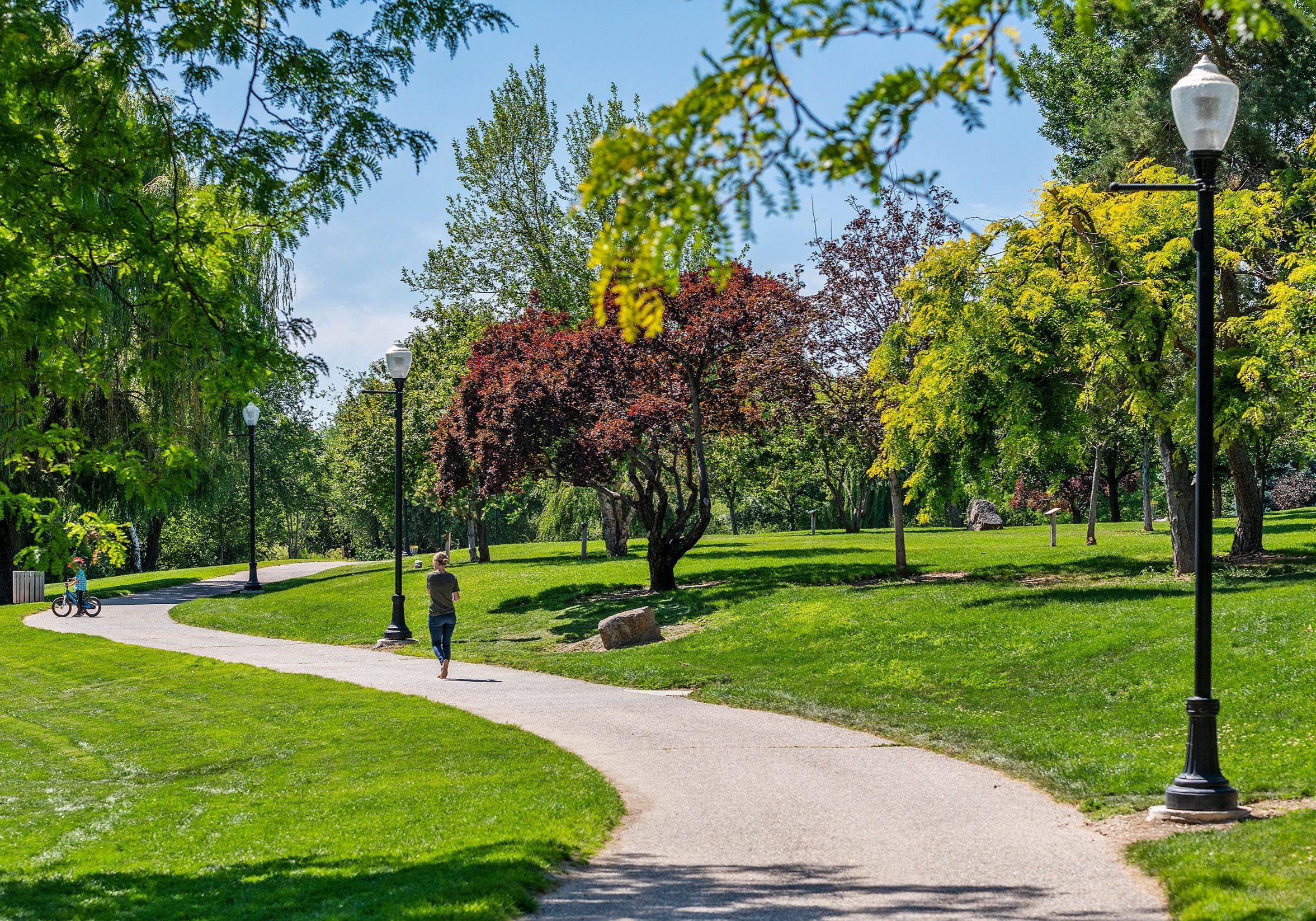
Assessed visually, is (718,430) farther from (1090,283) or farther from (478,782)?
(478,782)

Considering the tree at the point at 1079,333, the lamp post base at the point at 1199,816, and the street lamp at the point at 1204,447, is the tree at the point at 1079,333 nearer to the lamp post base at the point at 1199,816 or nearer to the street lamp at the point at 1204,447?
the street lamp at the point at 1204,447

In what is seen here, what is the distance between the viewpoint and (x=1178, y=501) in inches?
854

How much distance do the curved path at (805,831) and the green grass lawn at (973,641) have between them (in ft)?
2.18

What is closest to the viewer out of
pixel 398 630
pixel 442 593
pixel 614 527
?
pixel 442 593

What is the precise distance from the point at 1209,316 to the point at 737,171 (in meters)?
5.68

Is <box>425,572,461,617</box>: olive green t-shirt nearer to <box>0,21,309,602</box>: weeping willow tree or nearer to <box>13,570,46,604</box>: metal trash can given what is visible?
<box>0,21,309,602</box>: weeping willow tree

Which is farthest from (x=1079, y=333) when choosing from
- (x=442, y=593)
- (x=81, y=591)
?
(x=81, y=591)

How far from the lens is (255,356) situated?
9.29 metres

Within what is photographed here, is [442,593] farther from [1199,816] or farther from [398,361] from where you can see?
[1199,816]

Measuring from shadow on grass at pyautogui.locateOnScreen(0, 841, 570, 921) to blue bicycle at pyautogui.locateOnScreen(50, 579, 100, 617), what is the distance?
84.4ft

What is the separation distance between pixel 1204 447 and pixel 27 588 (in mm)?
36729

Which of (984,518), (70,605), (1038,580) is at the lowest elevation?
(70,605)

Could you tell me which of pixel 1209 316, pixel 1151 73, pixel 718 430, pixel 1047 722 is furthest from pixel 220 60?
pixel 1151 73


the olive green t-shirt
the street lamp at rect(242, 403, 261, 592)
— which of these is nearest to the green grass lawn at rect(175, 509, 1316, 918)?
the olive green t-shirt
